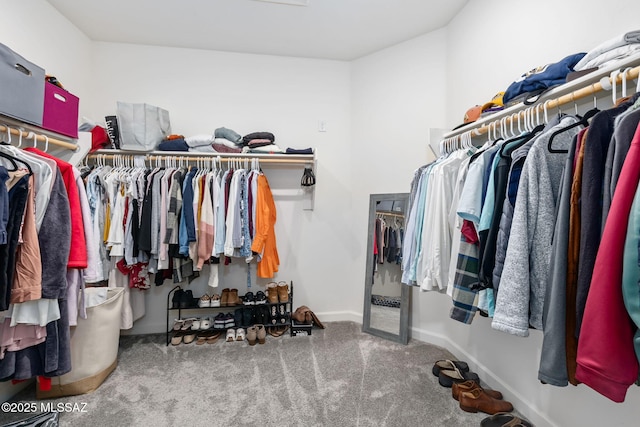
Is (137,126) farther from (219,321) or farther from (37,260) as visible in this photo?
(219,321)

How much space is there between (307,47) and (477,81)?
61.0 inches

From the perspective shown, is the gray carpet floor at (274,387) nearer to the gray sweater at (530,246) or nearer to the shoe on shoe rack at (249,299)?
the shoe on shoe rack at (249,299)

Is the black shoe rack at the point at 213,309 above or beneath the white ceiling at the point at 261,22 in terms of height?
beneath

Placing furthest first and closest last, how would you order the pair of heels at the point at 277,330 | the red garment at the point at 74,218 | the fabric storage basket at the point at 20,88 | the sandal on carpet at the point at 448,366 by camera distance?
the pair of heels at the point at 277,330
the sandal on carpet at the point at 448,366
the red garment at the point at 74,218
the fabric storage basket at the point at 20,88

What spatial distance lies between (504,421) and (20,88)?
9.73 ft

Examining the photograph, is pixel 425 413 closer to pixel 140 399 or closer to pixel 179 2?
pixel 140 399

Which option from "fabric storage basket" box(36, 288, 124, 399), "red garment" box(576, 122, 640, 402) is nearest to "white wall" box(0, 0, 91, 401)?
"fabric storage basket" box(36, 288, 124, 399)

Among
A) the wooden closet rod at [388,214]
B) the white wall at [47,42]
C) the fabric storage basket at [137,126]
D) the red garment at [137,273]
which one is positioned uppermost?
the white wall at [47,42]

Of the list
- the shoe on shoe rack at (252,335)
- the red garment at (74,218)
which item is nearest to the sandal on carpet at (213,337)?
the shoe on shoe rack at (252,335)

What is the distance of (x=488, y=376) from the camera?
1893 millimetres

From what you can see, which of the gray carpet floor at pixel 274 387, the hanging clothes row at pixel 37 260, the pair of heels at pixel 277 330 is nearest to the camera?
the hanging clothes row at pixel 37 260

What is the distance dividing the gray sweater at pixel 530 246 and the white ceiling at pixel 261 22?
6.05ft

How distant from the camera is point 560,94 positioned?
121 centimetres

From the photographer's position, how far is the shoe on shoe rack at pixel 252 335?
95.8 inches
